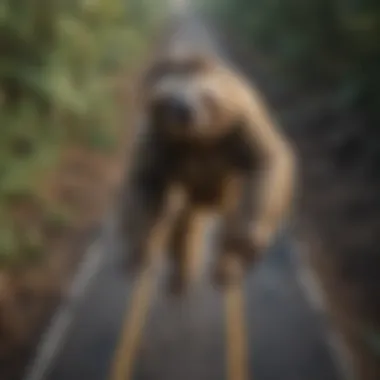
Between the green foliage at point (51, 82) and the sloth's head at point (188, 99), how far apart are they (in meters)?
0.12

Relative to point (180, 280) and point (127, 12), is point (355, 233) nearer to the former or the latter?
point (180, 280)

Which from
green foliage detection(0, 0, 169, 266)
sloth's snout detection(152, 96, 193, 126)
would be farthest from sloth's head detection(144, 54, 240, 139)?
green foliage detection(0, 0, 169, 266)

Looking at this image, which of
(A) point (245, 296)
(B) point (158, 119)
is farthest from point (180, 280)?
(B) point (158, 119)

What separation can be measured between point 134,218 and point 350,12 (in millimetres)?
440

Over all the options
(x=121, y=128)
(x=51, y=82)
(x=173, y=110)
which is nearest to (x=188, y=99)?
(x=173, y=110)

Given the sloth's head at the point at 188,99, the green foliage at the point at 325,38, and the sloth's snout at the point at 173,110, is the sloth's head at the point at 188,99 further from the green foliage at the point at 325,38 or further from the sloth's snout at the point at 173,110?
the green foliage at the point at 325,38

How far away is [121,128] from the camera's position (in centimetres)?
91

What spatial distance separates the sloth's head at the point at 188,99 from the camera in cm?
79

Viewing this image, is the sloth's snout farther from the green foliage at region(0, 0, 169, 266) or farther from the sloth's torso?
the green foliage at region(0, 0, 169, 266)

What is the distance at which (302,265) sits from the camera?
96 centimetres

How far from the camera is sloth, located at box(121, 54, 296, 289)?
0.80 metres

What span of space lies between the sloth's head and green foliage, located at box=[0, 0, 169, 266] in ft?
0.39

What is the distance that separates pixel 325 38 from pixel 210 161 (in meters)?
0.30

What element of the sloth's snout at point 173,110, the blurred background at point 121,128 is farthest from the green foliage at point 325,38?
the sloth's snout at point 173,110
